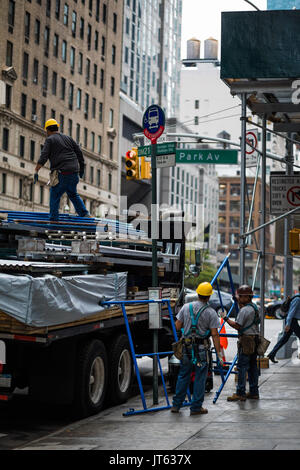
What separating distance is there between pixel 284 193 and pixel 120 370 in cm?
667

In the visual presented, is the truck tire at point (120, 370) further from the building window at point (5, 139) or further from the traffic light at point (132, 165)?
the building window at point (5, 139)

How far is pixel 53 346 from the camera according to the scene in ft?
34.7

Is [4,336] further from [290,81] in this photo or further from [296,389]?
[290,81]

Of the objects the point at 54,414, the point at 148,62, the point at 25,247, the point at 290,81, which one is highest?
the point at 148,62

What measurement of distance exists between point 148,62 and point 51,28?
38.0 meters

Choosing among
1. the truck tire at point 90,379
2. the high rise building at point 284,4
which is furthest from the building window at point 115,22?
the truck tire at point 90,379

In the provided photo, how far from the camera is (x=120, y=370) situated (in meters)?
12.4

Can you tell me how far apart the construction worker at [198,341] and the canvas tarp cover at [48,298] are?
4.49 feet

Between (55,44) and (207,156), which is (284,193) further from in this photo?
(55,44)

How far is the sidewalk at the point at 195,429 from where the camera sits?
28.5ft

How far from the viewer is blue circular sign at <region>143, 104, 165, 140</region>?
1243 centimetres

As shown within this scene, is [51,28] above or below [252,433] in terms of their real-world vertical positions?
above

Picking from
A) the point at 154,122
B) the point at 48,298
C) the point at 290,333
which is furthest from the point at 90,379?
the point at 290,333
